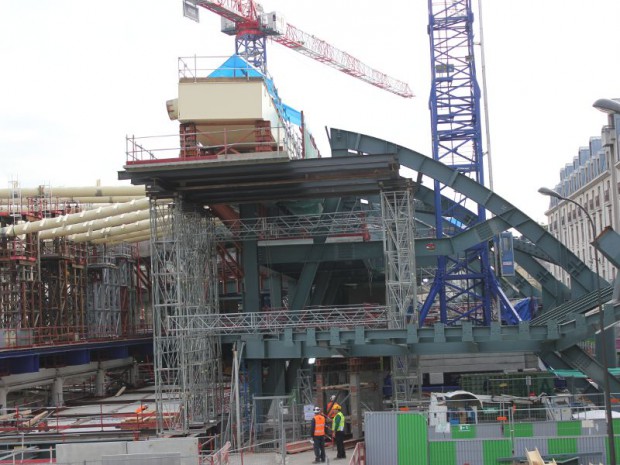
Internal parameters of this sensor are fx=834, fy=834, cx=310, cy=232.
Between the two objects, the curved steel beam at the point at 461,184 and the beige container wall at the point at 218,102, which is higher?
the beige container wall at the point at 218,102

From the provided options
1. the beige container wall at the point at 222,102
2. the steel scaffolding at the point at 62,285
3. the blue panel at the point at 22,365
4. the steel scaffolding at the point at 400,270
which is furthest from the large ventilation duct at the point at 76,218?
the steel scaffolding at the point at 400,270

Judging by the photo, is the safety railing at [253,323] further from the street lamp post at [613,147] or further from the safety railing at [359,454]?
the street lamp post at [613,147]

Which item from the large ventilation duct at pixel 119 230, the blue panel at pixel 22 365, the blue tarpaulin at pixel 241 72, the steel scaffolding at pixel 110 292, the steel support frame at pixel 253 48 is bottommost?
the blue panel at pixel 22 365

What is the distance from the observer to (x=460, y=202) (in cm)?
4794

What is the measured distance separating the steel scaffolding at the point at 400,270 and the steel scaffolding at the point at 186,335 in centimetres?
734

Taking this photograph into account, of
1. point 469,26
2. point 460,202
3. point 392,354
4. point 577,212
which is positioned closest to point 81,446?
point 392,354

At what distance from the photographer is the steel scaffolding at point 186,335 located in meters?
31.8

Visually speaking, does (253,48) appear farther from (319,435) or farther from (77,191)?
(319,435)

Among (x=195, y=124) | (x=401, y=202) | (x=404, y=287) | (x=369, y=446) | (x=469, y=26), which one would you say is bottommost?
(x=369, y=446)

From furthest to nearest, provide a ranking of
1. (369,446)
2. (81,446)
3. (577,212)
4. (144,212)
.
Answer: (577,212) → (144,212) → (369,446) → (81,446)

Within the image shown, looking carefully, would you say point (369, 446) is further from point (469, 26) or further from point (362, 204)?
point (469, 26)

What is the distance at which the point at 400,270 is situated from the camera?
33719 mm

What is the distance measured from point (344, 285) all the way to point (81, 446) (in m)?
39.8

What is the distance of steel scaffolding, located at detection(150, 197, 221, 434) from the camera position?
31.8 m
